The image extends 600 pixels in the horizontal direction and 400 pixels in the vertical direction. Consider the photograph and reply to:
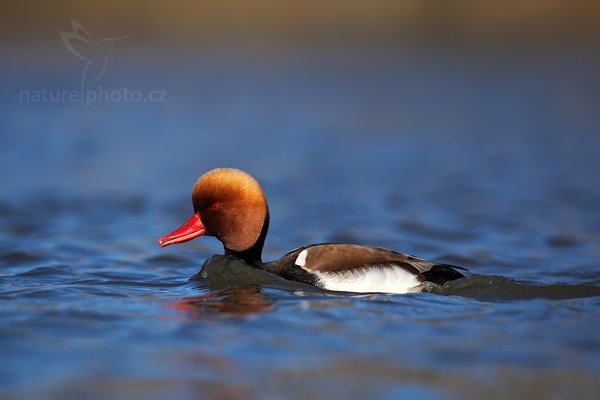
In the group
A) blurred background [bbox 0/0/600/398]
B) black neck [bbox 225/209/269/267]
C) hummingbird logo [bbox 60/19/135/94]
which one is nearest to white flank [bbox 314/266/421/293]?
blurred background [bbox 0/0/600/398]

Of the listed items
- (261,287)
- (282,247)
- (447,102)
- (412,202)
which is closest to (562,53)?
(447,102)

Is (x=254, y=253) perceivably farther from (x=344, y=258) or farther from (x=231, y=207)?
(x=344, y=258)

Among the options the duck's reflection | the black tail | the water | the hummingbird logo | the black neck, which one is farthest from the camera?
the hummingbird logo

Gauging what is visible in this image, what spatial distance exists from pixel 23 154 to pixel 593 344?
1204cm

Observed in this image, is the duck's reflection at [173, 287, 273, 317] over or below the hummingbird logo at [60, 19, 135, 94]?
below

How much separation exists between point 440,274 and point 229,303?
5.58 feet

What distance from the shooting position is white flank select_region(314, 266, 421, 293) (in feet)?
25.3

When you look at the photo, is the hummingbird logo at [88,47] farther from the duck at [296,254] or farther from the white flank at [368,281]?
the white flank at [368,281]

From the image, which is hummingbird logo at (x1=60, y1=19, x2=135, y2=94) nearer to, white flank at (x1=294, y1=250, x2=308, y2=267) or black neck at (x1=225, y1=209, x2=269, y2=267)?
black neck at (x1=225, y1=209, x2=269, y2=267)

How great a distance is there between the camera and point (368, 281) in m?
7.72

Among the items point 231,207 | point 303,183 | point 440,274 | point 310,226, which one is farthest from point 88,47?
point 440,274

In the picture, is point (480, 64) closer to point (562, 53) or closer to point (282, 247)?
point (562, 53)

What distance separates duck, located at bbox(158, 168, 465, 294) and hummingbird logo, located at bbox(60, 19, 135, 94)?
17.3m

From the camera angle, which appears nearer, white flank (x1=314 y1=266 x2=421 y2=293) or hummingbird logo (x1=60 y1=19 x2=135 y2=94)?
white flank (x1=314 y1=266 x2=421 y2=293)
